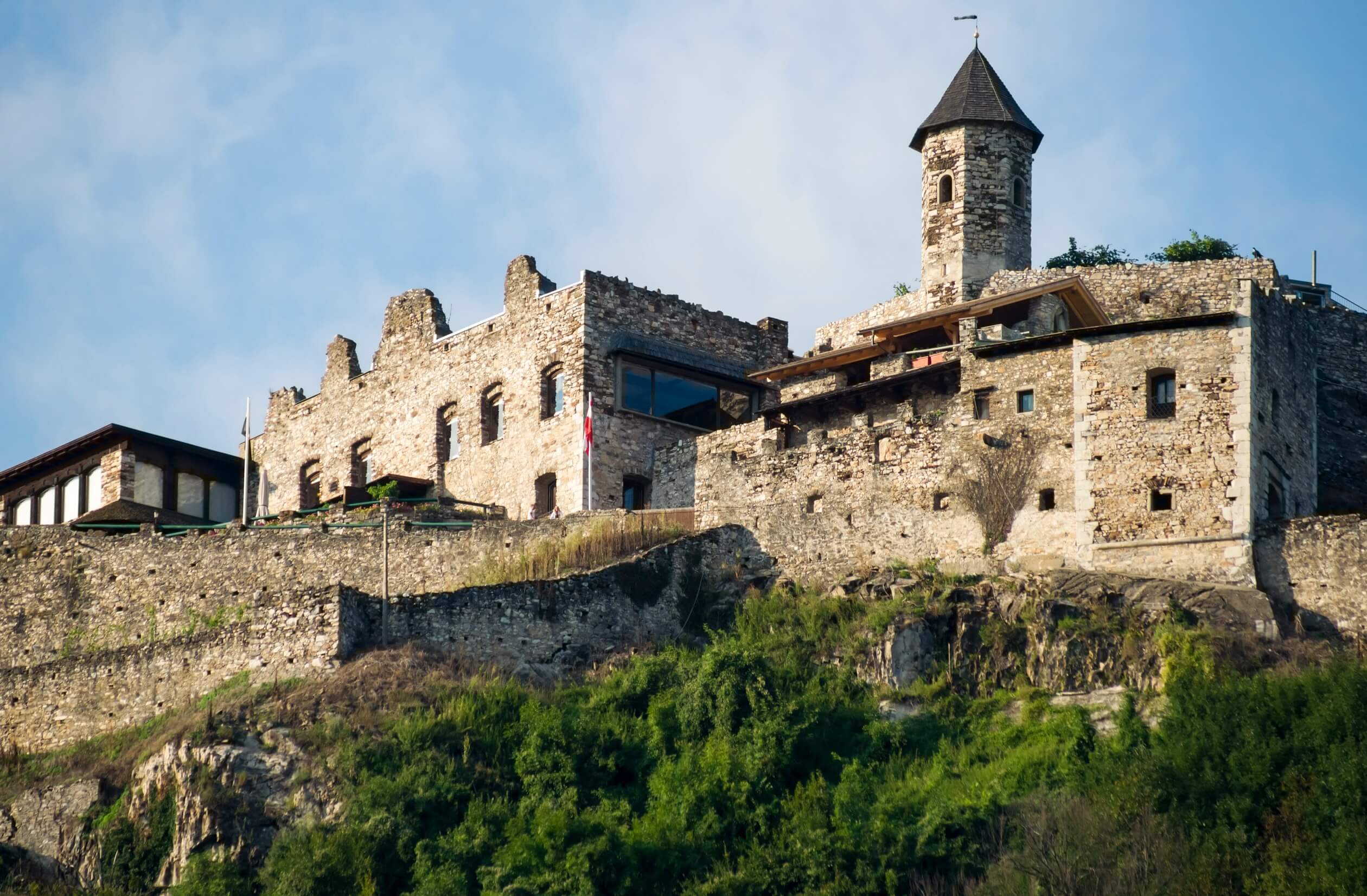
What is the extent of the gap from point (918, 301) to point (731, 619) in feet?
40.6

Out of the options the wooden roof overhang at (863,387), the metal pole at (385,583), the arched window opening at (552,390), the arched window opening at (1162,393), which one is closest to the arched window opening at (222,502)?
the metal pole at (385,583)

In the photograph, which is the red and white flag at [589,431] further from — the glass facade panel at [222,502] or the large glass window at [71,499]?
the large glass window at [71,499]

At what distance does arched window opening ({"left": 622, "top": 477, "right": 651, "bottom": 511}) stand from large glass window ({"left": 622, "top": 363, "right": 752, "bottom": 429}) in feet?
5.40

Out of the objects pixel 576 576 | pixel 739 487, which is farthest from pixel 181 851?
pixel 739 487

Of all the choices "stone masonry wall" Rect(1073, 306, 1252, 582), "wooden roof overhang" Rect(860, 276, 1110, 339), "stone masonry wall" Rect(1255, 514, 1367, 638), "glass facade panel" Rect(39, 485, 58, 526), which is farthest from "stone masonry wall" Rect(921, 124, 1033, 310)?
"glass facade panel" Rect(39, 485, 58, 526)

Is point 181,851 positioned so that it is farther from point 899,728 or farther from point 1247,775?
point 1247,775

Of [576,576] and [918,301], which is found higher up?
[918,301]

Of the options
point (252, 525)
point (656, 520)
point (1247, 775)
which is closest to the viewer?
point (1247, 775)

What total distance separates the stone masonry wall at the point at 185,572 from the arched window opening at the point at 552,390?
5292mm

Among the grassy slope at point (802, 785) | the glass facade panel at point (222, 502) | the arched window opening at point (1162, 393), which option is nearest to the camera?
the grassy slope at point (802, 785)

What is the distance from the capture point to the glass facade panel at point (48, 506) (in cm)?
5825

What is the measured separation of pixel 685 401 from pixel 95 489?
49.1 feet

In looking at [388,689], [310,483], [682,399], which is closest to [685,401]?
[682,399]

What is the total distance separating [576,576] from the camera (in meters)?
45.4
